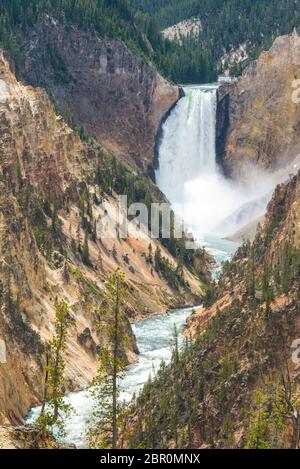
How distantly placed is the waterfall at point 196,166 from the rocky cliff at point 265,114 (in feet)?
7.68

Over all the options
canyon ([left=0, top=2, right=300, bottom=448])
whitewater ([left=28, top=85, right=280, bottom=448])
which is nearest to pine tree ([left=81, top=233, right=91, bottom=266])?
canyon ([left=0, top=2, right=300, bottom=448])

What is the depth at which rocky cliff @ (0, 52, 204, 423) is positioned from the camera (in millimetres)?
57219

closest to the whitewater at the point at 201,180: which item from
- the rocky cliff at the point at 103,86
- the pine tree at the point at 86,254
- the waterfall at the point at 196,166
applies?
the waterfall at the point at 196,166

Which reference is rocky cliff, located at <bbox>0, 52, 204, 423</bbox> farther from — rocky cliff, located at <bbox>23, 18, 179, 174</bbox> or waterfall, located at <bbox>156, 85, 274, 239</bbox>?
waterfall, located at <bbox>156, 85, 274, 239</bbox>

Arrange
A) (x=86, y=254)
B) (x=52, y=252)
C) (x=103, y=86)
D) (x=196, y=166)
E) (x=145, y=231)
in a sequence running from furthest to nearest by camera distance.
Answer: (x=196, y=166) → (x=103, y=86) → (x=145, y=231) → (x=86, y=254) → (x=52, y=252)

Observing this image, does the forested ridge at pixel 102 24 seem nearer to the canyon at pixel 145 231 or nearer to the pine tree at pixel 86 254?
the canyon at pixel 145 231

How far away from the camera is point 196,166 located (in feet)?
526

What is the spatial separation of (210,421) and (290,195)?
24.3 metres

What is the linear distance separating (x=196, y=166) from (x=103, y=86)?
20848mm

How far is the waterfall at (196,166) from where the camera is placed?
155m

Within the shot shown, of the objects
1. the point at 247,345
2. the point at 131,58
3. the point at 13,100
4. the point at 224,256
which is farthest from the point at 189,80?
the point at 247,345

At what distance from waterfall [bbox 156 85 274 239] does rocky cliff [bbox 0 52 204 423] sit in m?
32.5

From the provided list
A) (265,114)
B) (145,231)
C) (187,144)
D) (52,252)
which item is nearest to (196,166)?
(187,144)

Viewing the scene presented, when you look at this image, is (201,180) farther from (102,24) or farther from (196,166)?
(102,24)
